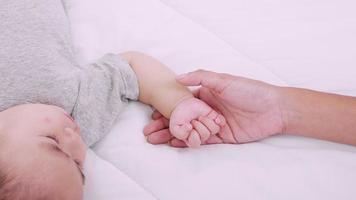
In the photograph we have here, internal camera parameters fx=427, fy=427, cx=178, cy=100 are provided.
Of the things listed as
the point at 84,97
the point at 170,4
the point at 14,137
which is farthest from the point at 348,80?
the point at 14,137

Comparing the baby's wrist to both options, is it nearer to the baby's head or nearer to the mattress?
the mattress

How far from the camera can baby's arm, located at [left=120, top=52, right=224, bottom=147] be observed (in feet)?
2.87

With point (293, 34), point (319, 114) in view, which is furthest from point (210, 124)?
point (293, 34)

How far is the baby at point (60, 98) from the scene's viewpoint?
76 cm

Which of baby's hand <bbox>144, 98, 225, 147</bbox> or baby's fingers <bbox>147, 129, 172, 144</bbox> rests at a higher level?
baby's hand <bbox>144, 98, 225, 147</bbox>

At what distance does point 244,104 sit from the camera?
3.10 ft

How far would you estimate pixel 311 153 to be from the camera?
876 millimetres

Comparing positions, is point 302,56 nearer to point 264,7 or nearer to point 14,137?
point 264,7

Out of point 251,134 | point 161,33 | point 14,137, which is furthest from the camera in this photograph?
point 161,33

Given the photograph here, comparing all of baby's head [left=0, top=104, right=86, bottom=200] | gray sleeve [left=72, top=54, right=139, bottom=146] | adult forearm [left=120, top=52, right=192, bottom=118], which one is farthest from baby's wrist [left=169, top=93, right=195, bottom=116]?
baby's head [left=0, top=104, right=86, bottom=200]

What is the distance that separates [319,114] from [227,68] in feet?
0.79

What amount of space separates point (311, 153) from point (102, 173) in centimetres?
43

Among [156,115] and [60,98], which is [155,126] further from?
[60,98]

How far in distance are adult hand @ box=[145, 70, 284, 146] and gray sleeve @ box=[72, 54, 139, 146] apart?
97mm
